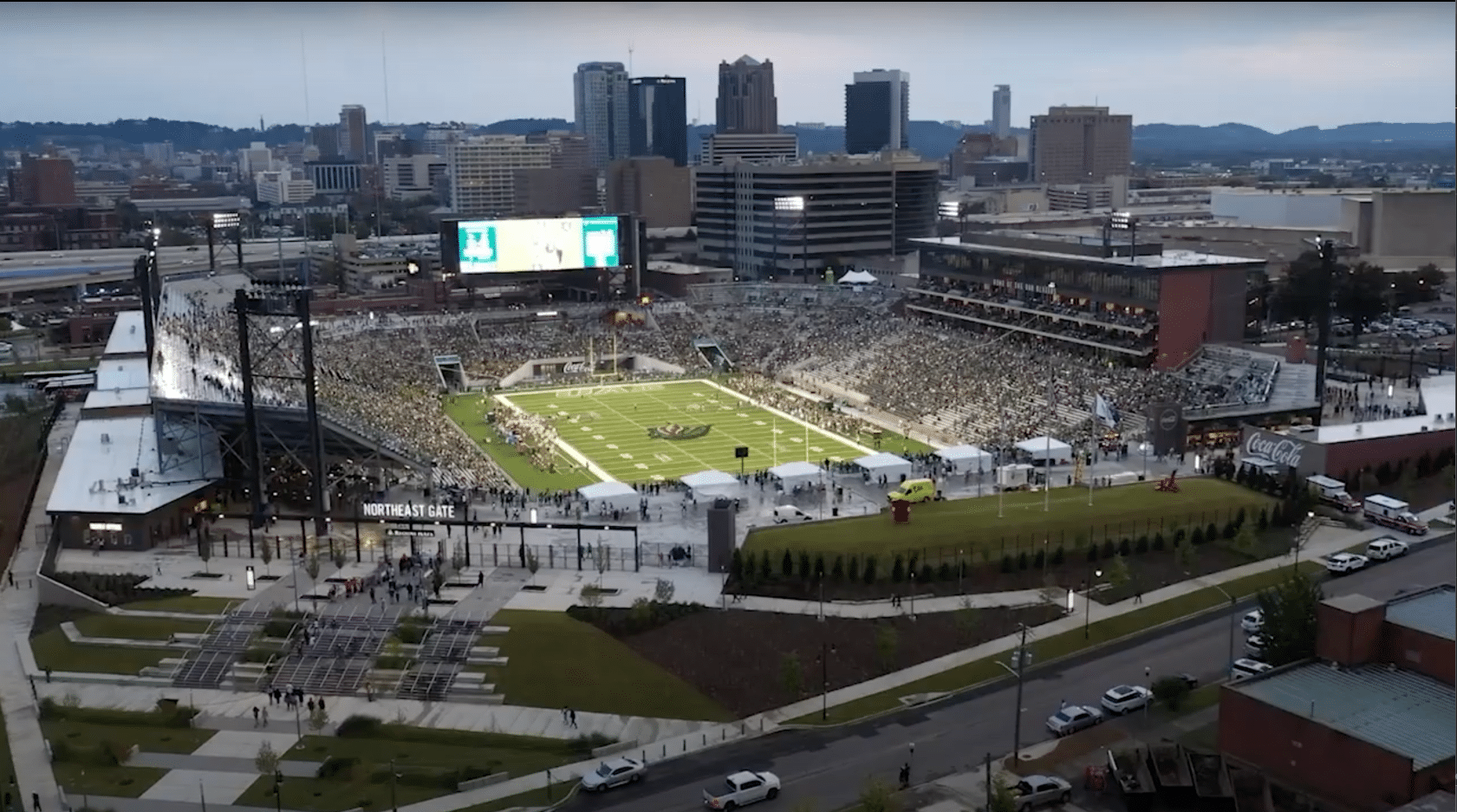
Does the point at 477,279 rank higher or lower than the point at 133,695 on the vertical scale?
higher

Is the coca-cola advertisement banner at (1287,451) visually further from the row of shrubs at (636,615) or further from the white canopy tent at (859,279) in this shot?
the white canopy tent at (859,279)

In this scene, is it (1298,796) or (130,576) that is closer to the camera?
(1298,796)

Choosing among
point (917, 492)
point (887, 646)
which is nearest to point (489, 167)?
point (917, 492)

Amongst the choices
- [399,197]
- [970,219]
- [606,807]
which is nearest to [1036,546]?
[606,807]

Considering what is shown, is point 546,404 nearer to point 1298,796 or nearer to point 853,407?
point 853,407

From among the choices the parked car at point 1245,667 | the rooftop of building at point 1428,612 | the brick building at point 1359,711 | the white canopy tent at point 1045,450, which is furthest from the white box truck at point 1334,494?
the brick building at point 1359,711
